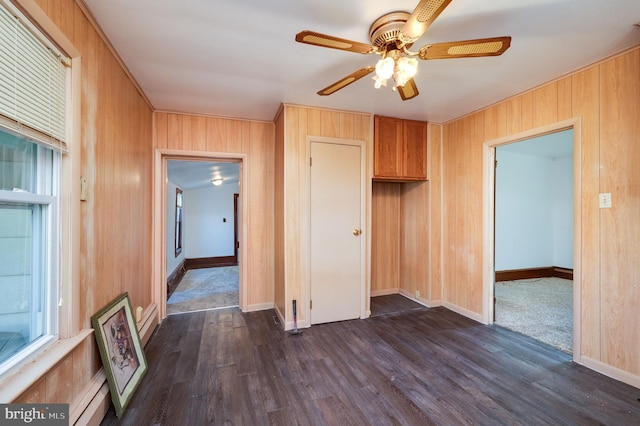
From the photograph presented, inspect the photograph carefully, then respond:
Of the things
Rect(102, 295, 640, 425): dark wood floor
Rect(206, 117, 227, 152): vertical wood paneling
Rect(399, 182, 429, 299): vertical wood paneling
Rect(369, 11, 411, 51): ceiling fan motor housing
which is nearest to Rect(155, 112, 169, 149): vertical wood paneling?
Rect(206, 117, 227, 152): vertical wood paneling

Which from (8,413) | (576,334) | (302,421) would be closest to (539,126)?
(576,334)

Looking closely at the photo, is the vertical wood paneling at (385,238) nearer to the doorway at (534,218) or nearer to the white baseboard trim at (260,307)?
the white baseboard trim at (260,307)

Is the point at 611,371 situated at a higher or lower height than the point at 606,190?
lower

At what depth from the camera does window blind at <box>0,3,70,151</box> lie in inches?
41.6

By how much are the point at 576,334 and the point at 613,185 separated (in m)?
1.26

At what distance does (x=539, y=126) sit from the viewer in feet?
8.09

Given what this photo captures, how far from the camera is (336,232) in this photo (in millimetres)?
3057

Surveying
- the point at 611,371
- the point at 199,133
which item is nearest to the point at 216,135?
the point at 199,133

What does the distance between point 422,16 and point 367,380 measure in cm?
234

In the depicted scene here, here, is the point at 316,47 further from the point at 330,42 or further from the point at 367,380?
the point at 367,380

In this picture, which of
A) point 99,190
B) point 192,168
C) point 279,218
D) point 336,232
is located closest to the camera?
point 99,190

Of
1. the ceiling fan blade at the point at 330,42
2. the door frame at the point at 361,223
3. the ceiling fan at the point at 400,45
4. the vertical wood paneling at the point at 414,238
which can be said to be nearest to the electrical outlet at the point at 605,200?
the ceiling fan at the point at 400,45

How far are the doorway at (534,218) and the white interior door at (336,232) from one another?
2768 mm

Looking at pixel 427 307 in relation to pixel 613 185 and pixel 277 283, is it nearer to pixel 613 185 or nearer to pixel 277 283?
pixel 277 283
